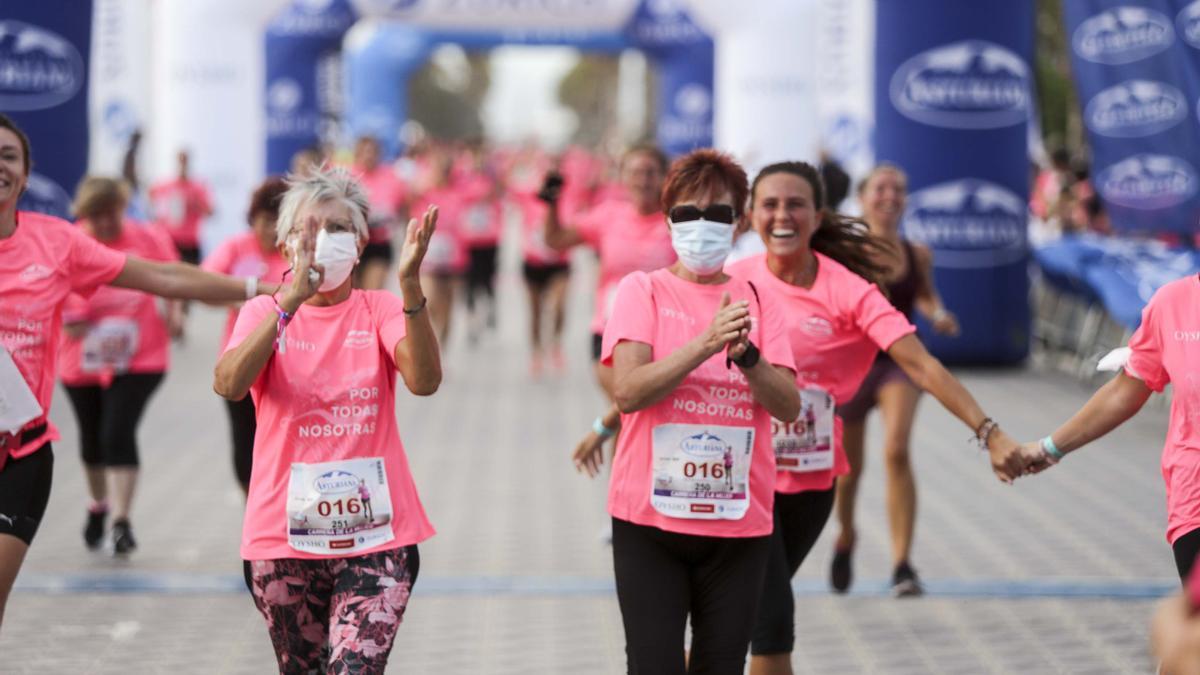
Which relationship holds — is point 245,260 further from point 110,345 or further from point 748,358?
point 748,358

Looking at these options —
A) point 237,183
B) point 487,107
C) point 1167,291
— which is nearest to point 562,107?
point 487,107

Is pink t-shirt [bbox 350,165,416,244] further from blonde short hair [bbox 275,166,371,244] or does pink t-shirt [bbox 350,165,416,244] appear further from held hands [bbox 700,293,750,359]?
held hands [bbox 700,293,750,359]

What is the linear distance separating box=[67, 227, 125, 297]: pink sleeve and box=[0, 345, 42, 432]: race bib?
15.5 inches

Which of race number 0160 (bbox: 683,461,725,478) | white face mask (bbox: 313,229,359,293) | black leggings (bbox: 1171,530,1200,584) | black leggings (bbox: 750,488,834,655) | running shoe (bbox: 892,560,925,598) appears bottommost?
running shoe (bbox: 892,560,925,598)

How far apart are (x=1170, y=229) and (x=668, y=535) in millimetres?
7775

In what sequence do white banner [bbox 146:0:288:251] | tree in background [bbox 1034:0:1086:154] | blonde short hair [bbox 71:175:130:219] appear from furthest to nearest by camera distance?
tree in background [bbox 1034:0:1086:154] < white banner [bbox 146:0:288:251] < blonde short hair [bbox 71:175:130:219]

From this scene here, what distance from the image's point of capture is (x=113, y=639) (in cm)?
642

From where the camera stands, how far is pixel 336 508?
398 cm

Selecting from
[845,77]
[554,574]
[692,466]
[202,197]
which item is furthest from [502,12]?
[692,466]

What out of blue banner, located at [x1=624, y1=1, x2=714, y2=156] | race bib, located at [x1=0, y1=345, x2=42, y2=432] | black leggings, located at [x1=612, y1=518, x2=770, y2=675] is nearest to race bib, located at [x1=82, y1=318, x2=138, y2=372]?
race bib, located at [x1=0, y1=345, x2=42, y2=432]

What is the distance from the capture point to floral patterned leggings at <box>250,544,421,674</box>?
3.90m

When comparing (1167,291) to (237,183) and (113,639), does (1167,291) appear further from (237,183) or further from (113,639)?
(237,183)

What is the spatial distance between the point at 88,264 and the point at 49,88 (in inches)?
172

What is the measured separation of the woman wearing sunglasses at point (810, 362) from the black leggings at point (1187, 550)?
28.2 inches
